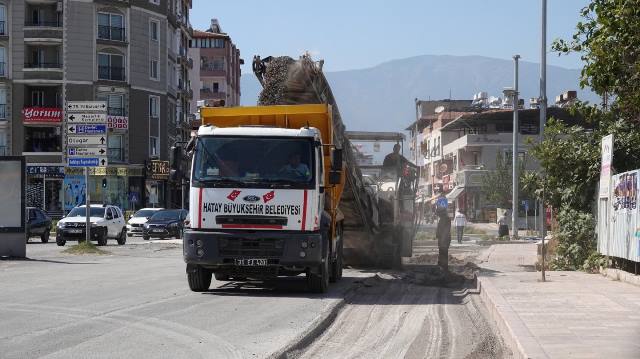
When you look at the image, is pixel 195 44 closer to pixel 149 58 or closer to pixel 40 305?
pixel 149 58

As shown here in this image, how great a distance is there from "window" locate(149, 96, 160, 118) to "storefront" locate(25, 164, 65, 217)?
9.33 meters

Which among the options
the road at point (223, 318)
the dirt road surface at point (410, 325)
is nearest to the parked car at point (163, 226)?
the road at point (223, 318)

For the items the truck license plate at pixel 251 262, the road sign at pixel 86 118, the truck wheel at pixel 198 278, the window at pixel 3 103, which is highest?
the window at pixel 3 103

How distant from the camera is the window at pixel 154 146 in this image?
74375 millimetres

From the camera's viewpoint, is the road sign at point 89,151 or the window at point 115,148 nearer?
the road sign at point 89,151

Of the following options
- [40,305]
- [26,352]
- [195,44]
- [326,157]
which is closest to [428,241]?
[326,157]

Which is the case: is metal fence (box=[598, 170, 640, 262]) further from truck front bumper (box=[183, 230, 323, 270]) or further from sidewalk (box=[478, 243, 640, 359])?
truck front bumper (box=[183, 230, 323, 270])

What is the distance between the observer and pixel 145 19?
73.5 meters

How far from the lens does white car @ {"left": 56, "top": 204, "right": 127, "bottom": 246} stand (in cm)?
3853

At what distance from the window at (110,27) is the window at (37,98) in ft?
19.6

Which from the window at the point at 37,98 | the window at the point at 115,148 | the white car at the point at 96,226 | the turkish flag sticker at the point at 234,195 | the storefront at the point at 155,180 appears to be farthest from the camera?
the storefront at the point at 155,180

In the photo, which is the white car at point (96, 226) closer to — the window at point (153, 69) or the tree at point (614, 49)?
the tree at point (614, 49)

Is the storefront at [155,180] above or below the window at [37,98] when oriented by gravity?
below

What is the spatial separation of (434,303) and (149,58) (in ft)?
202
